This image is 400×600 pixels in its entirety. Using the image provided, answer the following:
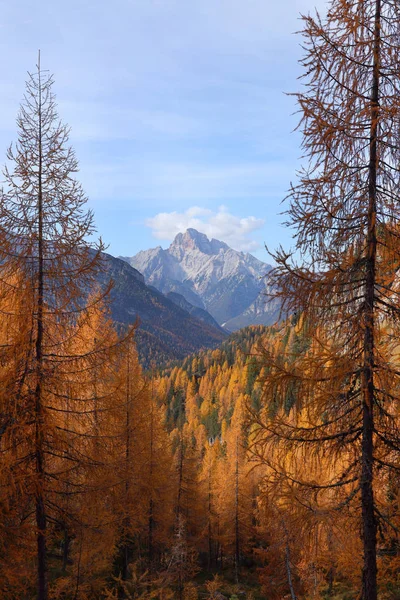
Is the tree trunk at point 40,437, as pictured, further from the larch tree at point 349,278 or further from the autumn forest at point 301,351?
the larch tree at point 349,278

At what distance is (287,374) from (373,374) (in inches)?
48.7

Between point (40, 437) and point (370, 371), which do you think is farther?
point (40, 437)

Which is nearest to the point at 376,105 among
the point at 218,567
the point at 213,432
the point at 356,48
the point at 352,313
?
the point at 356,48

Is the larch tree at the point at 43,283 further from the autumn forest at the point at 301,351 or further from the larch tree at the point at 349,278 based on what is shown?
the larch tree at the point at 349,278

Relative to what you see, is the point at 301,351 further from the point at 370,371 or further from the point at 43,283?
the point at 43,283

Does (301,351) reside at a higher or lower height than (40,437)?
higher

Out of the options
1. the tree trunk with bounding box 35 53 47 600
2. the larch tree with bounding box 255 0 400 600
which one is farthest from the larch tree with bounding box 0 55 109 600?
the larch tree with bounding box 255 0 400 600

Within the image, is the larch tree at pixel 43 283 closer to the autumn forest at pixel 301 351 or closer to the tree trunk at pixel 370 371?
the autumn forest at pixel 301 351

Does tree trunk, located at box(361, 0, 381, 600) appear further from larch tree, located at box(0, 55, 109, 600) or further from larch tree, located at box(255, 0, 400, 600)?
larch tree, located at box(0, 55, 109, 600)

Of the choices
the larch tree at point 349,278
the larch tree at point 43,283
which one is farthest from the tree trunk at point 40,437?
the larch tree at point 349,278

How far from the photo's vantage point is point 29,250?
7652 millimetres

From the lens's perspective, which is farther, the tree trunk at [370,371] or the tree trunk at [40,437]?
the tree trunk at [40,437]

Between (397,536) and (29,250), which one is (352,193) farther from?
(29,250)

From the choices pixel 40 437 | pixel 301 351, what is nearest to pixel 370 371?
pixel 301 351
